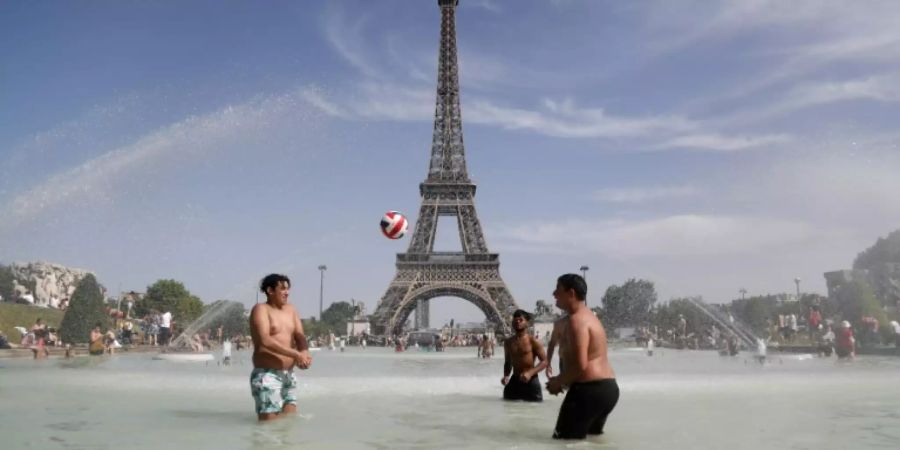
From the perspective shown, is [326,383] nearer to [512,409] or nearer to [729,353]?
[512,409]

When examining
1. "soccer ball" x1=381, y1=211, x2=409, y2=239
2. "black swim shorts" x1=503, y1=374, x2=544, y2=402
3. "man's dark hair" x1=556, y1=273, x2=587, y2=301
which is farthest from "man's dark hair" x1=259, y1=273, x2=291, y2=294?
"soccer ball" x1=381, y1=211, x2=409, y2=239

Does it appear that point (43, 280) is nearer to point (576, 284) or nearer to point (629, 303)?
point (629, 303)

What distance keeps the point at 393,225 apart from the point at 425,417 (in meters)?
25.0

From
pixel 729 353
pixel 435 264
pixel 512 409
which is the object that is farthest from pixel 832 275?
pixel 512 409

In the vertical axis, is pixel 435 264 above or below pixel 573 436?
above

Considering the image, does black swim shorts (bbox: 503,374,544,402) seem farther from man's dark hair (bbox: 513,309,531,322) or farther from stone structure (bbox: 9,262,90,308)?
stone structure (bbox: 9,262,90,308)

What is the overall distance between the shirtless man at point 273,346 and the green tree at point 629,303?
102m

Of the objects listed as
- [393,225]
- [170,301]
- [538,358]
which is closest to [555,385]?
[538,358]

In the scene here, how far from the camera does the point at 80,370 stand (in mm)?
21547

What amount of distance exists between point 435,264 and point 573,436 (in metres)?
71.9

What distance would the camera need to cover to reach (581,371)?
7.67m

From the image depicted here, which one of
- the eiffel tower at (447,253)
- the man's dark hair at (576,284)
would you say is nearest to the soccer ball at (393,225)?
the man's dark hair at (576,284)

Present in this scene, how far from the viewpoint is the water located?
26.7ft

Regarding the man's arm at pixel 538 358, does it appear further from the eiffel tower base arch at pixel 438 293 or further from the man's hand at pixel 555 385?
the eiffel tower base arch at pixel 438 293
